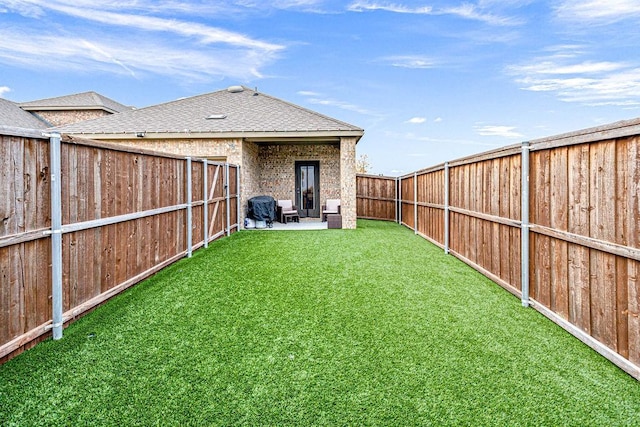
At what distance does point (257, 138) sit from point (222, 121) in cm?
168

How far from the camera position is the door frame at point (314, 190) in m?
15.2

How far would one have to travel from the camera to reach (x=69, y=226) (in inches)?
Result: 144

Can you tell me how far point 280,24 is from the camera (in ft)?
42.1

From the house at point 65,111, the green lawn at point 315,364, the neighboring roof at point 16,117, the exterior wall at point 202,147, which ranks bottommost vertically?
the green lawn at point 315,364

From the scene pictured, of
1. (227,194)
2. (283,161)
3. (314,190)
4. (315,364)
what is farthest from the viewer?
(314,190)

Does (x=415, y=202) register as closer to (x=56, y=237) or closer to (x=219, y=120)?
(x=219, y=120)

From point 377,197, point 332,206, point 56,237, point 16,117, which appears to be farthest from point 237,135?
point 16,117

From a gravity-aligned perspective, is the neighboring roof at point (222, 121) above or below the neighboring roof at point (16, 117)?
below

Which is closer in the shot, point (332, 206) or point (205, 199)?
point (205, 199)

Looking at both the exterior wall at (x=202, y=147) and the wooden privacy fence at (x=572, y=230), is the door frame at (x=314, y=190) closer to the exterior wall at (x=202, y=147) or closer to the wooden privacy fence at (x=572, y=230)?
the exterior wall at (x=202, y=147)

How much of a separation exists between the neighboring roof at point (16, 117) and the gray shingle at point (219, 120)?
19.8 feet

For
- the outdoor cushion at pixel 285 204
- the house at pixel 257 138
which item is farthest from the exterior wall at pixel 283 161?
the outdoor cushion at pixel 285 204

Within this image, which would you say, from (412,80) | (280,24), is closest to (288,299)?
(280,24)

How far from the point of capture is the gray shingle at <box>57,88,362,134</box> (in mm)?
12047
